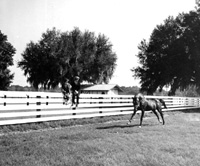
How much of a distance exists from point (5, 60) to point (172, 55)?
29330 mm

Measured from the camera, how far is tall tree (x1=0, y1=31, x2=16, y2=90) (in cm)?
4511

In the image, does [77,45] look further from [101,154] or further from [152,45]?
[101,154]

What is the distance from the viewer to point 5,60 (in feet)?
155

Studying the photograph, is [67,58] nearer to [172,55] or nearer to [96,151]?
[172,55]

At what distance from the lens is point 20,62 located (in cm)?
5297

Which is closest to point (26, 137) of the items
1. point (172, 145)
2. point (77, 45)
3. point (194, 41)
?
point (172, 145)

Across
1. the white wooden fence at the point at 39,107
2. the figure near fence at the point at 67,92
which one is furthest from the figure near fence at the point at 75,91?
the white wooden fence at the point at 39,107

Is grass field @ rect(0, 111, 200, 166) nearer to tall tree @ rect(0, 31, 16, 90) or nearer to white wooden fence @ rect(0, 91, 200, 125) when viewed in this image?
white wooden fence @ rect(0, 91, 200, 125)

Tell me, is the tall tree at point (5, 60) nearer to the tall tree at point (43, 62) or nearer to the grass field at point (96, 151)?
the tall tree at point (43, 62)

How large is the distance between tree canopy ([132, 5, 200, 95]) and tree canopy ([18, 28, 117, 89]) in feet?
27.9

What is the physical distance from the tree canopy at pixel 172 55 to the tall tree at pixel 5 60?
22.8 m

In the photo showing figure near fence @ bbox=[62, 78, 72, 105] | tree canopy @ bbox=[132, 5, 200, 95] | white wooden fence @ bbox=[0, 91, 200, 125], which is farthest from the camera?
tree canopy @ bbox=[132, 5, 200, 95]

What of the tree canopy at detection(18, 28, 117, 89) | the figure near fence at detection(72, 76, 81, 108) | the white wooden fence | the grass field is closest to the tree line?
the tree canopy at detection(18, 28, 117, 89)

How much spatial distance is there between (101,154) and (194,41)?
126 feet
